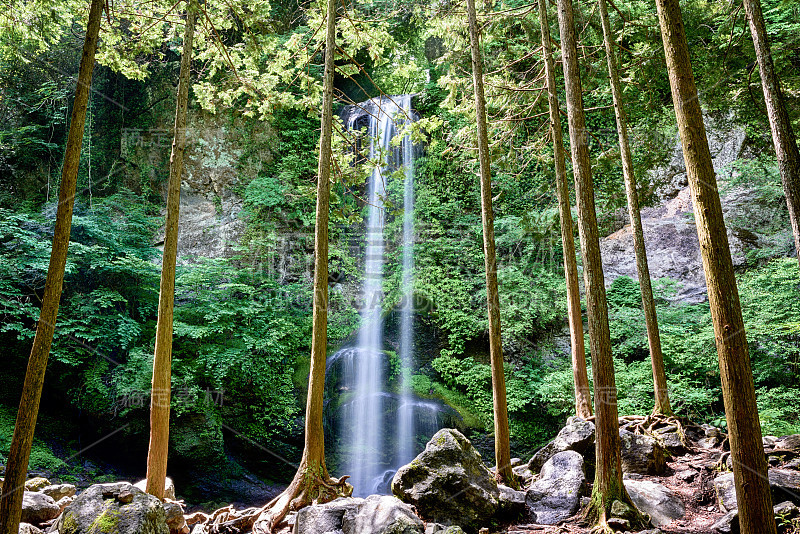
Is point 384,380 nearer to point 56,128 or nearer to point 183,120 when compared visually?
point 183,120

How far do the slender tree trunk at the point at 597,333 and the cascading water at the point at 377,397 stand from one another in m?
3.69

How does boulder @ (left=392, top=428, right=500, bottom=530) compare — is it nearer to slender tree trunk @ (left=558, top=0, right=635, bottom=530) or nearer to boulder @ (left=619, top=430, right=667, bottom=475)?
slender tree trunk @ (left=558, top=0, right=635, bottom=530)

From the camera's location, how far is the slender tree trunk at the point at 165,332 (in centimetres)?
550

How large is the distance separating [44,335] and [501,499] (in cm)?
495

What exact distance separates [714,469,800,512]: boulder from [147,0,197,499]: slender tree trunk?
628cm

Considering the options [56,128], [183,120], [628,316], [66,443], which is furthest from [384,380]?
[56,128]

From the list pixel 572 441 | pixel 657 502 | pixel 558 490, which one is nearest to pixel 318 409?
pixel 558 490

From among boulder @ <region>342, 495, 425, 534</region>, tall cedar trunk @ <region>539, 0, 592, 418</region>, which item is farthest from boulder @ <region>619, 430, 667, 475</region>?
boulder @ <region>342, 495, 425, 534</region>

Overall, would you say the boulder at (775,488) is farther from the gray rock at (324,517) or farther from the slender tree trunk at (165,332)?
the slender tree trunk at (165,332)

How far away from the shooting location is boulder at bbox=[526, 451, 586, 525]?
16.6ft

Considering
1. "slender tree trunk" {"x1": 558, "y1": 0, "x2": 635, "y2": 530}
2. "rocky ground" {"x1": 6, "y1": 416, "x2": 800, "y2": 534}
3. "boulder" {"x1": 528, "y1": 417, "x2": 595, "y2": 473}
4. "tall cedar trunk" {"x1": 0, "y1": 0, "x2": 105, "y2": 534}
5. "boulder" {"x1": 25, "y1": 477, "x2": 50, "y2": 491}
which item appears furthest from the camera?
"boulder" {"x1": 528, "y1": 417, "x2": 595, "y2": 473}

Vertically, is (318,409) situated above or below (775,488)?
above

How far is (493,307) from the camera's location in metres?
6.31

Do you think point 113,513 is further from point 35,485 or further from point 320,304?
point 35,485
